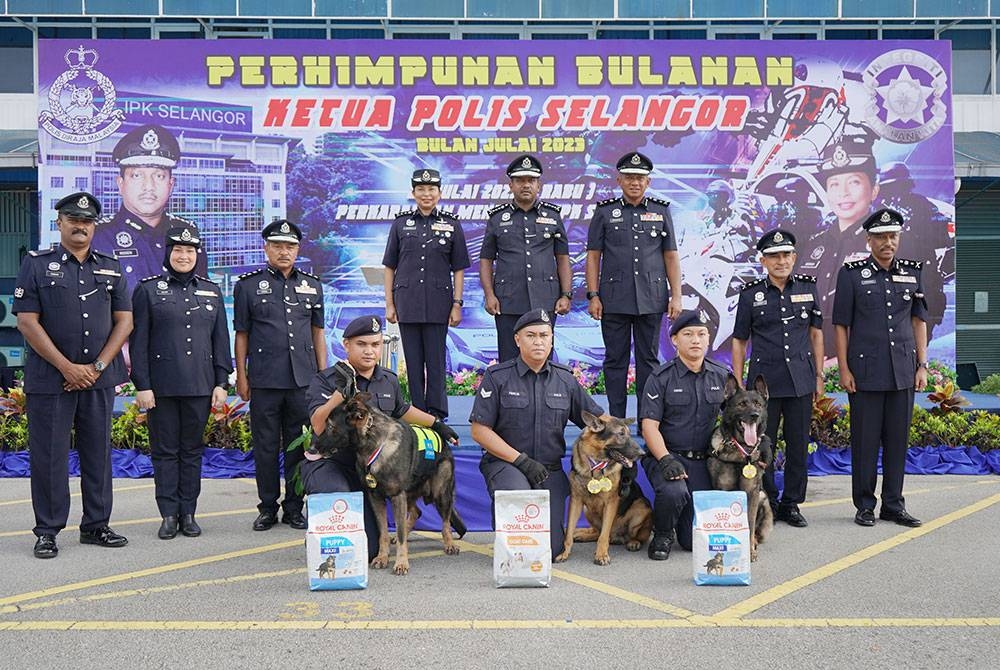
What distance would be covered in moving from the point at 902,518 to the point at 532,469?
2769 millimetres

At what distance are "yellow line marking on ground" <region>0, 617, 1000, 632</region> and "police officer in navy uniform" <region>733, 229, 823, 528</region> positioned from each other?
2.04 metres

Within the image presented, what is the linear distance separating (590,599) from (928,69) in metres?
9.38

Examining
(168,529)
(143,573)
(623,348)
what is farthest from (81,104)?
(623,348)

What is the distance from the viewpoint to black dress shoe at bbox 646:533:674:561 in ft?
16.6

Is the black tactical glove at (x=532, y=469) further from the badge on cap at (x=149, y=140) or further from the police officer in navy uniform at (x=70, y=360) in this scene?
the badge on cap at (x=149, y=140)

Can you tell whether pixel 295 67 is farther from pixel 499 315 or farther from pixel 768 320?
pixel 768 320

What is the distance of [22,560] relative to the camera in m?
5.11

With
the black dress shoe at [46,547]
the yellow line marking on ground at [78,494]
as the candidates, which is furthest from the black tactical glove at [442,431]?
the yellow line marking on ground at [78,494]

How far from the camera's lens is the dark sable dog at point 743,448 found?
16.4 ft

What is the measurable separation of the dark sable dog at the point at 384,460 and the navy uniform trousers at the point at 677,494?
4.26 ft

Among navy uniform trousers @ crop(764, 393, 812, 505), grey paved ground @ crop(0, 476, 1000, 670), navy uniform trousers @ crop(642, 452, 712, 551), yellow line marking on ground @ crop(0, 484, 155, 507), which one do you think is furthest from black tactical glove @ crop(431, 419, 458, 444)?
yellow line marking on ground @ crop(0, 484, 155, 507)

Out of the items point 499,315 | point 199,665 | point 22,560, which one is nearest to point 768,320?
point 499,315

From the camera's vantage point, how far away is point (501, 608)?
412cm

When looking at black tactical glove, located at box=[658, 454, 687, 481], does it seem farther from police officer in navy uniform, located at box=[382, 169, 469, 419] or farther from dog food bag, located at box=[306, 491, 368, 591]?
police officer in navy uniform, located at box=[382, 169, 469, 419]
